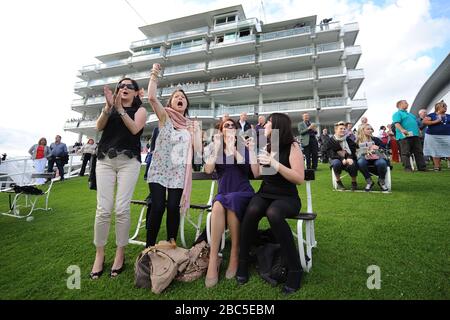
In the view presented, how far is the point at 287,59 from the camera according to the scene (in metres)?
23.8

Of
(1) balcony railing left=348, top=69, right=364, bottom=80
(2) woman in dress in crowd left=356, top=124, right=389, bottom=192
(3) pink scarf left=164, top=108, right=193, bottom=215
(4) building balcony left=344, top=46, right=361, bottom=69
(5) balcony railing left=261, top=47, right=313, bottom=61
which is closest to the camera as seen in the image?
(3) pink scarf left=164, top=108, right=193, bottom=215

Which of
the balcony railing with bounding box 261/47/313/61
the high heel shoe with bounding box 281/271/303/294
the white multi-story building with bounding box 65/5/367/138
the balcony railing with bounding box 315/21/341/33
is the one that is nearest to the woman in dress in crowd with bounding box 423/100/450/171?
the high heel shoe with bounding box 281/271/303/294

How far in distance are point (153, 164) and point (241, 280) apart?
1.40m

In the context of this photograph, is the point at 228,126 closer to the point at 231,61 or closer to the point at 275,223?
the point at 275,223

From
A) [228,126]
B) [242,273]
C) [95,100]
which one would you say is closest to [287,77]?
[228,126]

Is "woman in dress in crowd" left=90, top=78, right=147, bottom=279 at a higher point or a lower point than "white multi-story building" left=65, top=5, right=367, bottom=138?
lower

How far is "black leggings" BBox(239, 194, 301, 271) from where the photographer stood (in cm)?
184

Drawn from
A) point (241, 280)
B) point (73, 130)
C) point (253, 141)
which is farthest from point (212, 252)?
point (73, 130)

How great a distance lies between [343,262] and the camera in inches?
84.4

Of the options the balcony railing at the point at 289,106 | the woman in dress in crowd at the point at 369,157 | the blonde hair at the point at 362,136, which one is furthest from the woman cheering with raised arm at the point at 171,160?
the balcony railing at the point at 289,106

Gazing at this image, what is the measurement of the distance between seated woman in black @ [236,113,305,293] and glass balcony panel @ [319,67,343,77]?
23.4 m

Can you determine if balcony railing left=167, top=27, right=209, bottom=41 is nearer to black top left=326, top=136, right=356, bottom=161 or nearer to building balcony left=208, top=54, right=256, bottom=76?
building balcony left=208, top=54, right=256, bottom=76
